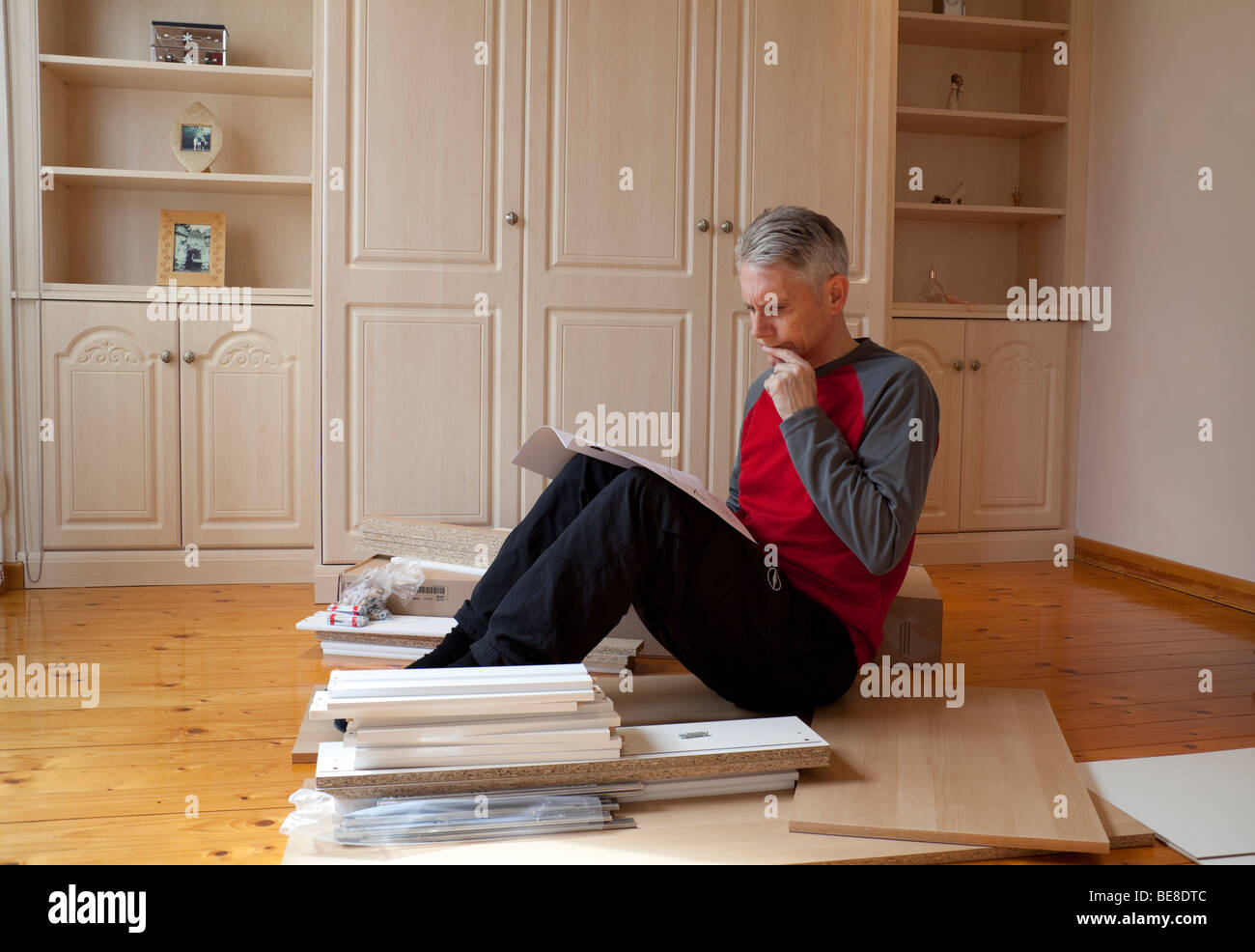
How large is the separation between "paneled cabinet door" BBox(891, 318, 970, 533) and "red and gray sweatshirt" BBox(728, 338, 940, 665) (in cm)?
206

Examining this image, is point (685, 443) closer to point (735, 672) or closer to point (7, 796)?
point (735, 672)

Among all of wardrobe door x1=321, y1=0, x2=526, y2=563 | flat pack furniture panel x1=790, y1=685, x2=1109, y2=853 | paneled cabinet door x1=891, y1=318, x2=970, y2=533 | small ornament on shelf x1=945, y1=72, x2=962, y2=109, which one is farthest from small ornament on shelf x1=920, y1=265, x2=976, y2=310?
flat pack furniture panel x1=790, y1=685, x2=1109, y2=853

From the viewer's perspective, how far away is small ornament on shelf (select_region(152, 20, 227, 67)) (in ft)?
10.9

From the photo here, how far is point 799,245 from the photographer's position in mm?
1689

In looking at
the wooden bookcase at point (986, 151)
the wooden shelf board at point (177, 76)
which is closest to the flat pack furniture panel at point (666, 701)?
the wooden shelf board at point (177, 76)

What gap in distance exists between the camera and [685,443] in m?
3.24

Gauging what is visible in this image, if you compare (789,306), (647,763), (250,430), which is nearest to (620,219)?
(250,430)

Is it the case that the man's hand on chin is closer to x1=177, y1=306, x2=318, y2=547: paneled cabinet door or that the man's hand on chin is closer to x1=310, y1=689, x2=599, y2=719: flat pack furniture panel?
x1=310, y1=689, x2=599, y2=719: flat pack furniture panel

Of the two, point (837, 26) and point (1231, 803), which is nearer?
point (1231, 803)

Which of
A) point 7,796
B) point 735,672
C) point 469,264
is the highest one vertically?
point 469,264

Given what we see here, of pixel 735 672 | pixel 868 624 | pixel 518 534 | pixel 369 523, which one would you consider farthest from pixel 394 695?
pixel 369 523

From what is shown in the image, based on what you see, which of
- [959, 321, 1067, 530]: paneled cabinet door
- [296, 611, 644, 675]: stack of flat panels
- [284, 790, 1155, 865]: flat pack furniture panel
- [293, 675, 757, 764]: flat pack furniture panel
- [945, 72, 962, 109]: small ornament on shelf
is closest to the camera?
[284, 790, 1155, 865]: flat pack furniture panel

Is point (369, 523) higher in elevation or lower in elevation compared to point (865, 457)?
lower
